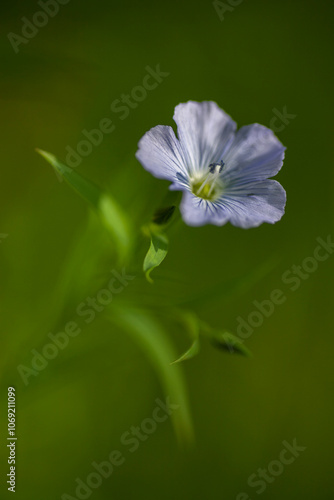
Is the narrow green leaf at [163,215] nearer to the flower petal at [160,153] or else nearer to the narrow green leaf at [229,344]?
the flower petal at [160,153]

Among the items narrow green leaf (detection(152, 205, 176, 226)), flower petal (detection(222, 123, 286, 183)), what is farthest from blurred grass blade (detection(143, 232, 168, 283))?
flower petal (detection(222, 123, 286, 183))

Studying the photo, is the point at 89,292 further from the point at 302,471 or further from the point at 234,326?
the point at 302,471

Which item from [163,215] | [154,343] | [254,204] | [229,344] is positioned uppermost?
[254,204]

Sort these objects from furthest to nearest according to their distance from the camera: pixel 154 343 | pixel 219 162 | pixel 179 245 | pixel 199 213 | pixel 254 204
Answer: pixel 179 245 < pixel 154 343 < pixel 219 162 < pixel 254 204 < pixel 199 213

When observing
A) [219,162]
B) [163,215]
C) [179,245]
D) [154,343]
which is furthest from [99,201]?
[179,245]

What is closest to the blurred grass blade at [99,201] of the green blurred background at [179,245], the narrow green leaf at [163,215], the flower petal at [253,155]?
the narrow green leaf at [163,215]

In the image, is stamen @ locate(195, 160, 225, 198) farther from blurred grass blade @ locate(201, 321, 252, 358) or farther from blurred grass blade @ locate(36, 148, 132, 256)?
blurred grass blade @ locate(201, 321, 252, 358)

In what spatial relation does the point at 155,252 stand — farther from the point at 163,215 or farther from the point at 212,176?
the point at 212,176
